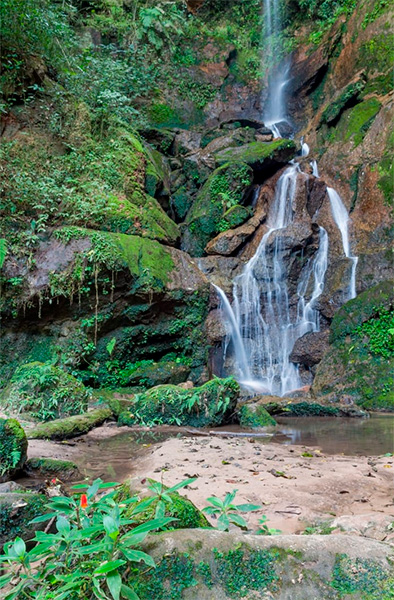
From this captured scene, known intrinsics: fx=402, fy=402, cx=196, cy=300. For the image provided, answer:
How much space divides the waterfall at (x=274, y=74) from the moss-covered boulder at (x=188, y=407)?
1558 centimetres

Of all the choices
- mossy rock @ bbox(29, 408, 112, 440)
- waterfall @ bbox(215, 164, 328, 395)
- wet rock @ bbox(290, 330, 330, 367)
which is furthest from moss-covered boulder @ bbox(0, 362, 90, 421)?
wet rock @ bbox(290, 330, 330, 367)

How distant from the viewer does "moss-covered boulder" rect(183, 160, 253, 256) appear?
1371cm

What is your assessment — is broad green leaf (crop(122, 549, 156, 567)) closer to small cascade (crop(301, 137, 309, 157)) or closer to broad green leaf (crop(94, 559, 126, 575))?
broad green leaf (crop(94, 559, 126, 575))

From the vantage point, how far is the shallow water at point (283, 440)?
418 cm

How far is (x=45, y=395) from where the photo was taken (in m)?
6.88

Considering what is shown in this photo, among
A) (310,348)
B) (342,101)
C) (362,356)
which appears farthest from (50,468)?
(342,101)

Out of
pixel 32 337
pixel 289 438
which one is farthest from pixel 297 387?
pixel 32 337

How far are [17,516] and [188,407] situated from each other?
473 centimetres

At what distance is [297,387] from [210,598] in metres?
10.3

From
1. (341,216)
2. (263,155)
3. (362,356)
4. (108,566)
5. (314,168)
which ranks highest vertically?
(314,168)

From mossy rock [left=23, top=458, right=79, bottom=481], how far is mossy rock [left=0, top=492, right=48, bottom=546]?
59.2 inches

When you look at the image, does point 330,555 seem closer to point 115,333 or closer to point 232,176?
point 115,333

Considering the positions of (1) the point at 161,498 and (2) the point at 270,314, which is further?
(2) the point at 270,314

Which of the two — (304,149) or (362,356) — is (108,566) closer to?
(362,356)
